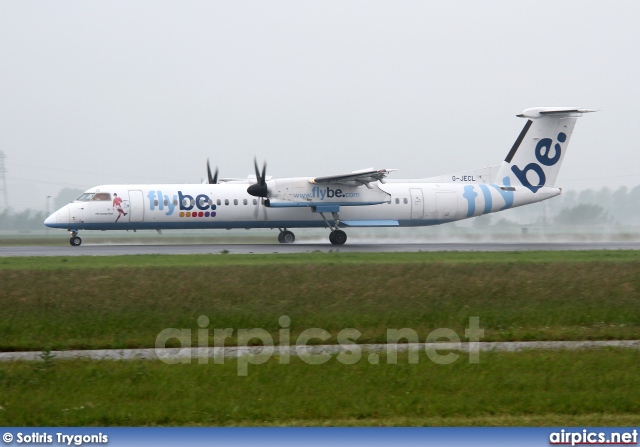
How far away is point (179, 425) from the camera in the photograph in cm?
972

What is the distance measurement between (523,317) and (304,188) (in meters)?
20.6

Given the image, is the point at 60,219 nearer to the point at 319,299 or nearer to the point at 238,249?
the point at 238,249

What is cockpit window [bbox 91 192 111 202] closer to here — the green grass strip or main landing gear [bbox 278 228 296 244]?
main landing gear [bbox 278 228 296 244]

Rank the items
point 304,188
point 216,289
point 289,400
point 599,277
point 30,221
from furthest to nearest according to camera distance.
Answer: point 30,221 → point 304,188 → point 599,277 → point 216,289 → point 289,400

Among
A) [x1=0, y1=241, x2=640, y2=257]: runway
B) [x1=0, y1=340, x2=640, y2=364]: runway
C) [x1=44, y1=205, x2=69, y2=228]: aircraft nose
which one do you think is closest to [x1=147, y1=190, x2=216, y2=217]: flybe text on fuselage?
[x1=0, y1=241, x2=640, y2=257]: runway

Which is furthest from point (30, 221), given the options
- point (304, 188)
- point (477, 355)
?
point (477, 355)

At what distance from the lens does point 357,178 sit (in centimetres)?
3672

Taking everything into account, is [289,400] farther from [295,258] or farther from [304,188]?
[304,188]

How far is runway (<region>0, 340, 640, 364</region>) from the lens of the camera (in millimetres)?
13685

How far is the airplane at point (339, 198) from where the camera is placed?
35938mm

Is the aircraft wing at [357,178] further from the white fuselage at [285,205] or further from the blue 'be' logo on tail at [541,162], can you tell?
the blue 'be' logo on tail at [541,162]

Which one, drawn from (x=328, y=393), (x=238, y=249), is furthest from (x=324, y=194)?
(x=328, y=393)

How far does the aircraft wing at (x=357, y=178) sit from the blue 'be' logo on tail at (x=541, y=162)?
7.90m

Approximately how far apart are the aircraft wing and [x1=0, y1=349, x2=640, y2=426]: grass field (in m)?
23.2
